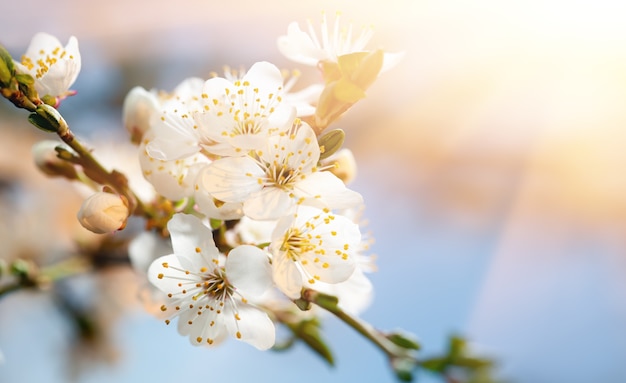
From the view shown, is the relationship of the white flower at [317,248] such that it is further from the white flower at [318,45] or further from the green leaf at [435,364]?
the green leaf at [435,364]

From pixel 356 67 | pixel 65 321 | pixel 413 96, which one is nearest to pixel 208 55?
pixel 413 96

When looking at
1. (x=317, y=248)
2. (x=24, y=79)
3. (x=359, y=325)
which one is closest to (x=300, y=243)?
(x=317, y=248)

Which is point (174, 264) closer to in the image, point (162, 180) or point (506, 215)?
point (162, 180)

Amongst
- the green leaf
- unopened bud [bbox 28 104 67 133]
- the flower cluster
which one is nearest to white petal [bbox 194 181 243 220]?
the flower cluster

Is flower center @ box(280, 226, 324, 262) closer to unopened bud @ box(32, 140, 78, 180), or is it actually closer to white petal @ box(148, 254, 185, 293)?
white petal @ box(148, 254, 185, 293)

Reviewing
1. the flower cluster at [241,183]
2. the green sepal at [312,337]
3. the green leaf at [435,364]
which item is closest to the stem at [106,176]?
the flower cluster at [241,183]
